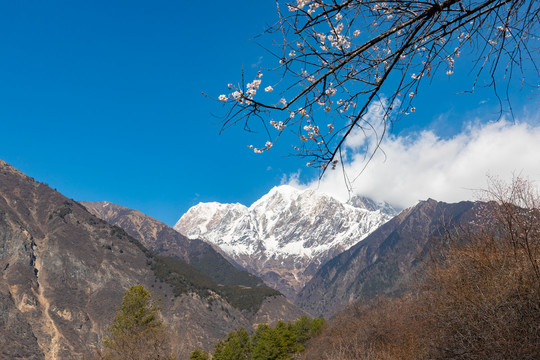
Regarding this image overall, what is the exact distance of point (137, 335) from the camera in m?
31.0

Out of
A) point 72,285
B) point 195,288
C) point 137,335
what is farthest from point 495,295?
point 195,288

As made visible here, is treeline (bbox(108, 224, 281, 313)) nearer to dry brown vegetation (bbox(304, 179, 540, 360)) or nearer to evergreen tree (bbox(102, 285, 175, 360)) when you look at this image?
evergreen tree (bbox(102, 285, 175, 360))

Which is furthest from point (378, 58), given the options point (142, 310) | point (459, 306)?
point (142, 310)

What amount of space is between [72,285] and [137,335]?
350 ft

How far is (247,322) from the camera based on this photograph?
138125 millimetres

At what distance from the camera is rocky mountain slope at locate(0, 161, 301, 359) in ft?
305

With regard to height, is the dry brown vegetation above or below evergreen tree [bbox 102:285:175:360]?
above

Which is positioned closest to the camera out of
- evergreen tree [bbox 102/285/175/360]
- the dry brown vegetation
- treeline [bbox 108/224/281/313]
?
the dry brown vegetation

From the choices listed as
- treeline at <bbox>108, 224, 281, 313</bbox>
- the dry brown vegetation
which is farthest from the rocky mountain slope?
the dry brown vegetation

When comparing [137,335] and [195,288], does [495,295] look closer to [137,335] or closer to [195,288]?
[137,335]

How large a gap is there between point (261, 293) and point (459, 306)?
6712 inches

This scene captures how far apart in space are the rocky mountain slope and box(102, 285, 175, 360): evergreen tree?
168ft

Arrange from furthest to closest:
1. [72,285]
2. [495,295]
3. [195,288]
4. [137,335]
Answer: [195,288], [72,285], [137,335], [495,295]

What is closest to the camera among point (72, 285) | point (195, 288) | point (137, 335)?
point (137, 335)
